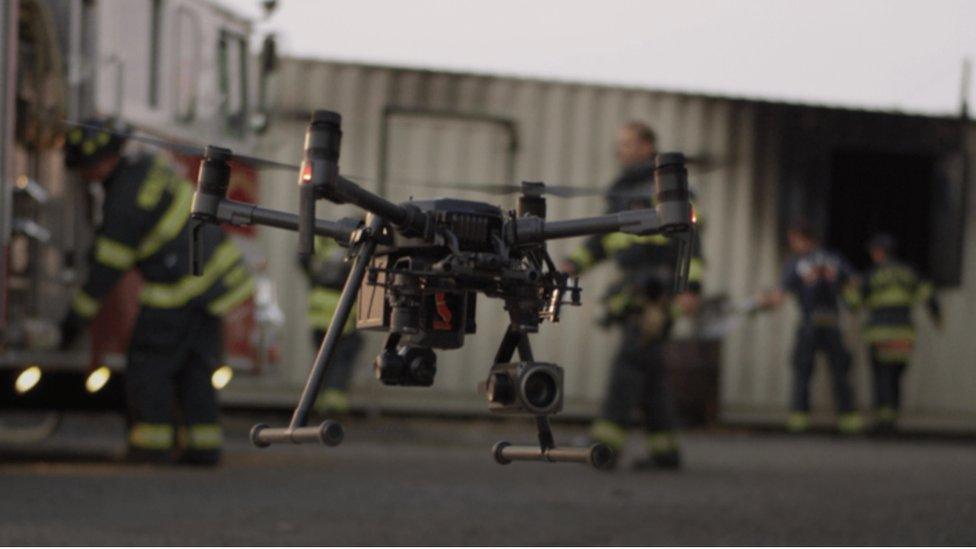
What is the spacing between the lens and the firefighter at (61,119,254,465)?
806 cm

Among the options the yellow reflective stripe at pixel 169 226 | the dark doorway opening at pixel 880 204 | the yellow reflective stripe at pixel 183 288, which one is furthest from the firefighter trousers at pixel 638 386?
the dark doorway opening at pixel 880 204

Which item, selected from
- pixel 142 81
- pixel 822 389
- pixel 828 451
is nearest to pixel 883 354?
pixel 822 389

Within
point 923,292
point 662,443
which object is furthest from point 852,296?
point 662,443

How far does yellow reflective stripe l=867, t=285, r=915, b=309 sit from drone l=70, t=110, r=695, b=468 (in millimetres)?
12302

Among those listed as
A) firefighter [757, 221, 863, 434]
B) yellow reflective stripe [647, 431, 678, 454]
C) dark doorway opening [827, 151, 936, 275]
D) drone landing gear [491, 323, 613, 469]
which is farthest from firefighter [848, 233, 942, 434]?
drone landing gear [491, 323, 613, 469]

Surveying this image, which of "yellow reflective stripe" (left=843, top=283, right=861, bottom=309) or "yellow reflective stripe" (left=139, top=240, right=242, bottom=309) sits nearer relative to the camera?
"yellow reflective stripe" (left=139, top=240, right=242, bottom=309)

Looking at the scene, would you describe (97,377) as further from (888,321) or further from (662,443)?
(888,321)

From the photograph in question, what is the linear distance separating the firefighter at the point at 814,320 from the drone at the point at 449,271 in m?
11.2

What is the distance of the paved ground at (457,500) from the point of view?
5.82m

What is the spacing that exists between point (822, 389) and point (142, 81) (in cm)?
870

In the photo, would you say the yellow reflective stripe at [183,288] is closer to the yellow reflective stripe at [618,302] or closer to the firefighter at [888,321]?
the yellow reflective stripe at [618,302]

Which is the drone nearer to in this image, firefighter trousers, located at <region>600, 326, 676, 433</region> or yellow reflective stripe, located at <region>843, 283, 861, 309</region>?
firefighter trousers, located at <region>600, 326, 676, 433</region>

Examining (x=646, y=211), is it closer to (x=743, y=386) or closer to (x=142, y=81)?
(x=142, y=81)

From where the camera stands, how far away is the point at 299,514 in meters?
6.32
